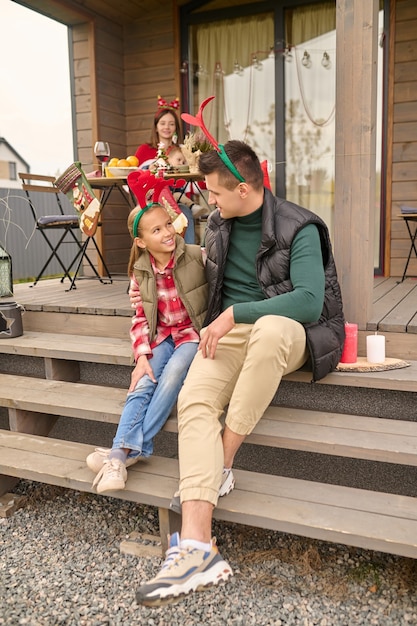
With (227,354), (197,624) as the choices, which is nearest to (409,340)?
(227,354)

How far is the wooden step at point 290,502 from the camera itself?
1776 millimetres

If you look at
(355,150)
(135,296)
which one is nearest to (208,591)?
(135,296)

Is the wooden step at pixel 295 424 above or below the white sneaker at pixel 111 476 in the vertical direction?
above

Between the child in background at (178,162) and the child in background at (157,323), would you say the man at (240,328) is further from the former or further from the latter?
the child in background at (178,162)

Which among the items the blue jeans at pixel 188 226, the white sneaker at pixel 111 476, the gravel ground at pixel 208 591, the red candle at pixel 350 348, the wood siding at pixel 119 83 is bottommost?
the gravel ground at pixel 208 591

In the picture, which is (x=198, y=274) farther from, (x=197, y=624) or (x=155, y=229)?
(x=197, y=624)

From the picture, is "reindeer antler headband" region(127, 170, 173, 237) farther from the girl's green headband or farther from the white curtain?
the white curtain

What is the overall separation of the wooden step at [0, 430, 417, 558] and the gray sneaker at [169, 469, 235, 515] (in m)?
0.02

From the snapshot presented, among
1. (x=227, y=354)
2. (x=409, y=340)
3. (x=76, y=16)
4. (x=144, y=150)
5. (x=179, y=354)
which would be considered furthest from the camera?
(x=76, y=16)

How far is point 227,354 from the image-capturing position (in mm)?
2154

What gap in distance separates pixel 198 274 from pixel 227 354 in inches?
16.1

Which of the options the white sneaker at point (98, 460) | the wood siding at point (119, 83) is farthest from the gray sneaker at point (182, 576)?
the wood siding at point (119, 83)

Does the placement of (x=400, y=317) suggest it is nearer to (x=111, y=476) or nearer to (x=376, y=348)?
(x=376, y=348)

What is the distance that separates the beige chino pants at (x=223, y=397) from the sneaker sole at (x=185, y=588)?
0.20 m
